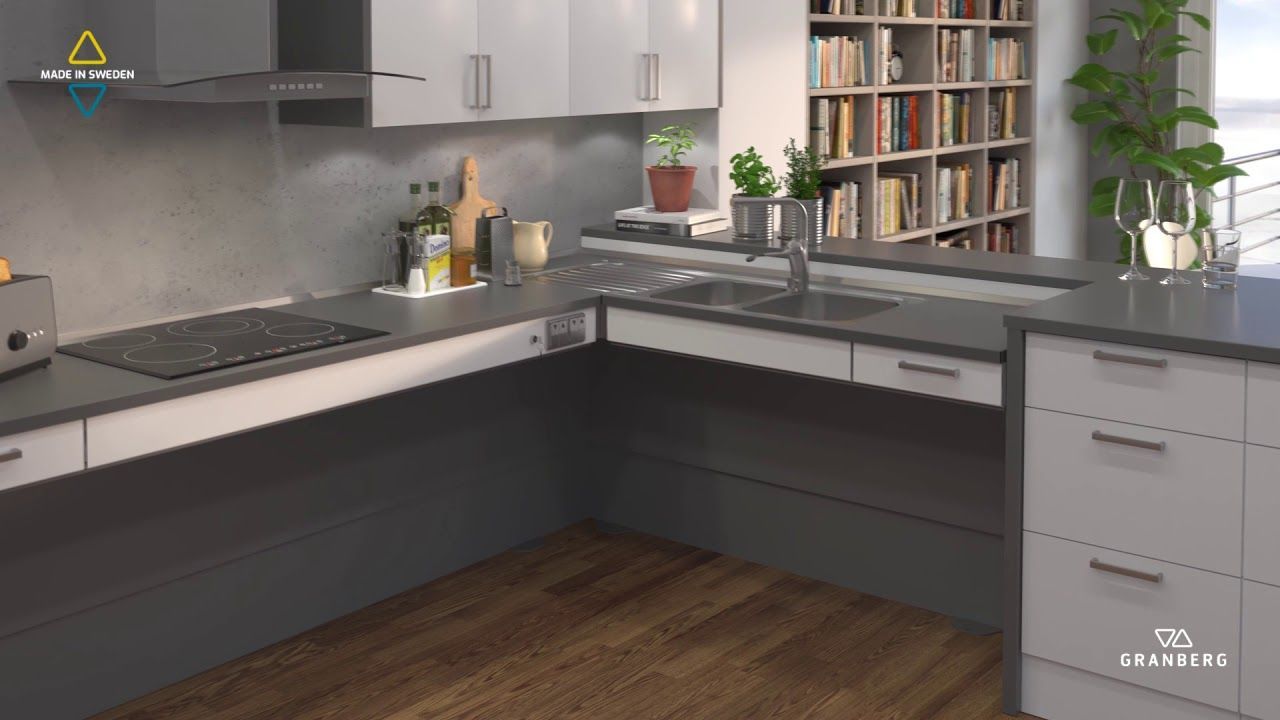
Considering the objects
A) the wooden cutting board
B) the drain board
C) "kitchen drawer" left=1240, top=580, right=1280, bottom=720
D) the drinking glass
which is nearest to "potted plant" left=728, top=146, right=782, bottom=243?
the drain board

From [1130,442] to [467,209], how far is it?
6.95 ft

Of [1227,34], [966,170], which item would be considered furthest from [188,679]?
[1227,34]

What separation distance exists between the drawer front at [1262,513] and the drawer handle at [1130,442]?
0.57 ft

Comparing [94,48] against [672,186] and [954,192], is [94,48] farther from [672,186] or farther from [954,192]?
[954,192]

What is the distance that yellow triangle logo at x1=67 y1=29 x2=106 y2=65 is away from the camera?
301 cm

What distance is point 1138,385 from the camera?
274 centimetres

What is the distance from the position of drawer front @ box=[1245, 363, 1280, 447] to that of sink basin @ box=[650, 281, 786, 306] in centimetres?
155

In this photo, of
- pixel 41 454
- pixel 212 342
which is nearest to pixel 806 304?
pixel 212 342

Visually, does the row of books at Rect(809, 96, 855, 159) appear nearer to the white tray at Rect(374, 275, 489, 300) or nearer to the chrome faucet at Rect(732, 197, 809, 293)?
the chrome faucet at Rect(732, 197, 809, 293)

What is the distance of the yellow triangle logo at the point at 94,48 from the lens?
9.87ft

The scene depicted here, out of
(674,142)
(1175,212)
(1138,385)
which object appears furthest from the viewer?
(674,142)

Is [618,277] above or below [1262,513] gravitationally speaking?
above

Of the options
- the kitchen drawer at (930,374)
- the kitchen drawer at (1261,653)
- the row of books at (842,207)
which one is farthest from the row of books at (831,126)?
the kitchen drawer at (1261,653)

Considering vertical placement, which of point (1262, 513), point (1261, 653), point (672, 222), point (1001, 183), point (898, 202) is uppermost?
point (1001, 183)
